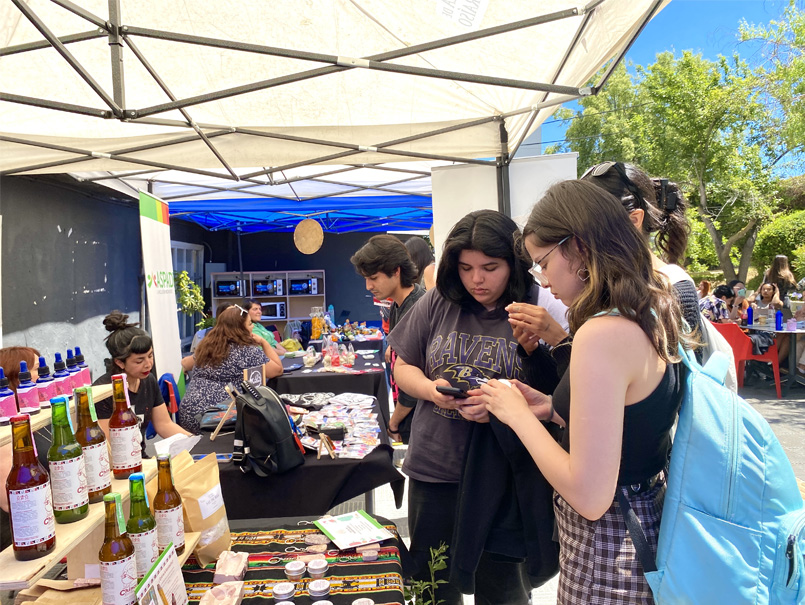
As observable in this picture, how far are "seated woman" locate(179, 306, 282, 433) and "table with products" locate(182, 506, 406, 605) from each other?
2.15 m

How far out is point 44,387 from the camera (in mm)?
1597

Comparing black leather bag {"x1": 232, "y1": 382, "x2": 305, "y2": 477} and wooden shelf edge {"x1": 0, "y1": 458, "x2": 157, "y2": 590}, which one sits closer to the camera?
wooden shelf edge {"x1": 0, "y1": 458, "x2": 157, "y2": 590}

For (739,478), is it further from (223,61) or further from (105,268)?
(105,268)

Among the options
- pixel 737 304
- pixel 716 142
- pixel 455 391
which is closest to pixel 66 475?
pixel 455 391

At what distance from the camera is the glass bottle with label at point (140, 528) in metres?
1.31

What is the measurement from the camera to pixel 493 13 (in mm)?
2615

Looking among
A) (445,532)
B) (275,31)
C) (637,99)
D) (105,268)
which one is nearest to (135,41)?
(275,31)

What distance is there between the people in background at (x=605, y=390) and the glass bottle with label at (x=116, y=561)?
36.2 inches

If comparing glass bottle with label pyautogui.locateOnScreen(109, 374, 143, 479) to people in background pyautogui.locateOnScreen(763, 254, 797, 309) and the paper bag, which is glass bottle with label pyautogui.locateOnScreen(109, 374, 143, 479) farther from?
people in background pyautogui.locateOnScreen(763, 254, 797, 309)

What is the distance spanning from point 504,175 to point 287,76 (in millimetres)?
1752

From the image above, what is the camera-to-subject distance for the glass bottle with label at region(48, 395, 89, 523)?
121 cm

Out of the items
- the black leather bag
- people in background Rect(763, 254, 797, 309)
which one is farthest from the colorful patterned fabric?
the black leather bag

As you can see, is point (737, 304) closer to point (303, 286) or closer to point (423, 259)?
point (423, 259)

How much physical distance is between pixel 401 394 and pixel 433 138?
207 cm
